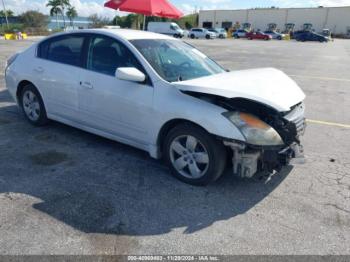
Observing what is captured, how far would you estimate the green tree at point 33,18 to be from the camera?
221ft

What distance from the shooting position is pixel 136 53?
397cm

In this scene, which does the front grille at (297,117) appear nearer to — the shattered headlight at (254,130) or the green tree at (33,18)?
the shattered headlight at (254,130)

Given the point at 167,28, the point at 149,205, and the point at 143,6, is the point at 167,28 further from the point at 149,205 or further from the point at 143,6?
the point at 149,205

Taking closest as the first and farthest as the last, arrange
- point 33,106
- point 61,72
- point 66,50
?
point 61,72 → point 66,50 → point 33,106

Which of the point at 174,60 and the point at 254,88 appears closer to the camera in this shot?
the point at 254,88

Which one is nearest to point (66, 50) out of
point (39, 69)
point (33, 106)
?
point (39, 69)

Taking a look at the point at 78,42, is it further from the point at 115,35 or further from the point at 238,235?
the point at 238,235

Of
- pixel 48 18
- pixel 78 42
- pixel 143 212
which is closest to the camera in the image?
pixel 143 212

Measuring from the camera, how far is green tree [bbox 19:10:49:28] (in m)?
67.3

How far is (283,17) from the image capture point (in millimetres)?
77688

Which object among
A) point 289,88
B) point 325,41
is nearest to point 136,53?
point 289,88

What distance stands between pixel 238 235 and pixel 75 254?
1.36 metres

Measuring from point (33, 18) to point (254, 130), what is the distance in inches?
2924

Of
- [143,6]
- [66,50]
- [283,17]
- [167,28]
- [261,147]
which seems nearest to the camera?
[261,147]
